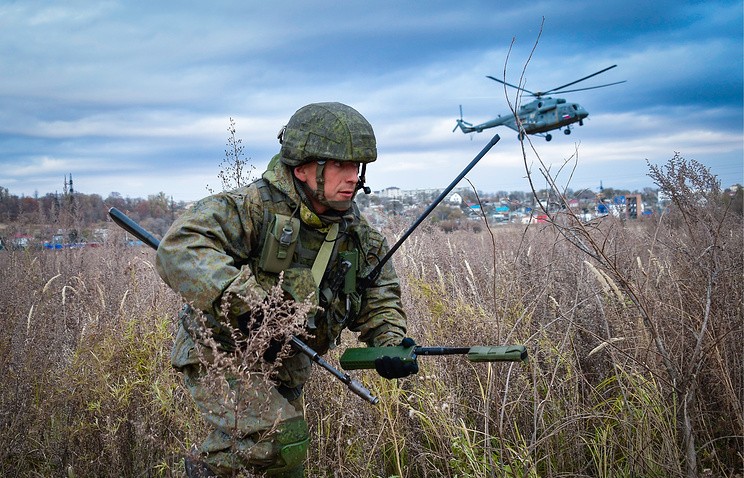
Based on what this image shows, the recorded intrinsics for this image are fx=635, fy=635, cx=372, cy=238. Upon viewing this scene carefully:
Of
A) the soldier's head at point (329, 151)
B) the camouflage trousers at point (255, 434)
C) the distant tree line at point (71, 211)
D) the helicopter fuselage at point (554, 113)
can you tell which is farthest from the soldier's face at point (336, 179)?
the helicopter fuselage at point (554, 113)

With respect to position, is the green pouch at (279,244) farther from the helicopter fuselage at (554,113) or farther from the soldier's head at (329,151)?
the helicopter fuselage at (554,113)

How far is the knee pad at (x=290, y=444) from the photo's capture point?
9.54 ft

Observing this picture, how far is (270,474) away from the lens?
3.09 meters

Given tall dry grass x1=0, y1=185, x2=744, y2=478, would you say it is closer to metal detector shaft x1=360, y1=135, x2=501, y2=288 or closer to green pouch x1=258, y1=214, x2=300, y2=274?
metal detector shaft x1=360, y1=135, x2=501, y2=288

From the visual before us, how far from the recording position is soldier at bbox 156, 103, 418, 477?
281 centimetres

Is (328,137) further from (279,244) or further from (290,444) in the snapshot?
(290,444)

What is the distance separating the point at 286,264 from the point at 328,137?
0.67 metres

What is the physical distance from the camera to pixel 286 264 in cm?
311

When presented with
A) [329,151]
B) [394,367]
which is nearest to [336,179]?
[329,151]

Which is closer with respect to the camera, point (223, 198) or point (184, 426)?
point (223, 198)

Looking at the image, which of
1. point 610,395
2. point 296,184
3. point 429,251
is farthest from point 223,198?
point 429,251

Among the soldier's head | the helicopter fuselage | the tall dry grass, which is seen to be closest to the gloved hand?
the tall dry grass

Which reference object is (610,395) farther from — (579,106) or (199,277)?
(579,106)

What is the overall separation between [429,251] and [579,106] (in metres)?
21.3
